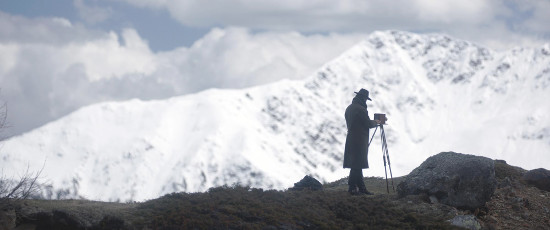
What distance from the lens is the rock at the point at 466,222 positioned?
72.2ft

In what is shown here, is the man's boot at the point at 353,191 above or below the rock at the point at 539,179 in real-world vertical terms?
below

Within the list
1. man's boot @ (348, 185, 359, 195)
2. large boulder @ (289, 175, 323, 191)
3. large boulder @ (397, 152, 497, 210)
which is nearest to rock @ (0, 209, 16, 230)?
large boulder @ (289, 175, 323, 191)

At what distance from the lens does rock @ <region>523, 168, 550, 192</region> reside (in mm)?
26859

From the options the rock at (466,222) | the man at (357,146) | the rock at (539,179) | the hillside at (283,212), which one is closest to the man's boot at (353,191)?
the man at (357,146)

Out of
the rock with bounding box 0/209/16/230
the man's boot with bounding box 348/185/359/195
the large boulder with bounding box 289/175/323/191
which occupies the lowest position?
the rock with bounding box 0/209/16/230

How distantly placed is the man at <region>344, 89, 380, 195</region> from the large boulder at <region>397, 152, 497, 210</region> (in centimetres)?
179

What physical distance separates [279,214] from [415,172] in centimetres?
616

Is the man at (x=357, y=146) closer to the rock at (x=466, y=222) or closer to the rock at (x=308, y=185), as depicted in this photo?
the rock at (x=308, y=185)

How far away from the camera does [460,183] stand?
2395 cm

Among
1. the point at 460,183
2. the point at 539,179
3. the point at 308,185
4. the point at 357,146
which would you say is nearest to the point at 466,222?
the point at 460,183

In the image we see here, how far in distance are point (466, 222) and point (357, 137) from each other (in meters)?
5.40

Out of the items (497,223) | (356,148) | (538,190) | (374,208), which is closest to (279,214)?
(374,208)

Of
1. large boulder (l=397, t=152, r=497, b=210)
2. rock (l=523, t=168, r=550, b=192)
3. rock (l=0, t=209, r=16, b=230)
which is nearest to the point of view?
rock (l=0, t=209, r=16, b=230)

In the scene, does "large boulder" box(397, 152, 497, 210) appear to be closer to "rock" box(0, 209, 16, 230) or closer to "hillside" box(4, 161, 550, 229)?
"hillside" box(4, 161, 550, 229)
